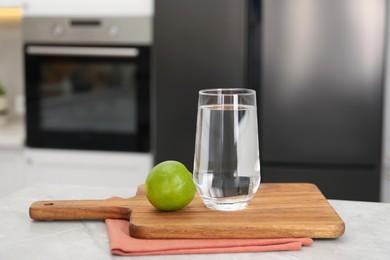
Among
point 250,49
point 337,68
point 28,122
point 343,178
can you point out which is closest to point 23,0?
point 28,122

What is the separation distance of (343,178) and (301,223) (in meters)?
1.55

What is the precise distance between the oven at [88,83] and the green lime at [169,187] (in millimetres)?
1555

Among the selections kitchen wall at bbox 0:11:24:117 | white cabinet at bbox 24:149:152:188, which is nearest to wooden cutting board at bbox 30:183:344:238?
white cabinet at bbox 24:149:152:188

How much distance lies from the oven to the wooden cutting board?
1.42 meters

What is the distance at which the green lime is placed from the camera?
109 centimetres

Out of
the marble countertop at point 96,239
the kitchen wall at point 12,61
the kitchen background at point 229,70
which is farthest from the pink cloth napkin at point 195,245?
the kitchen wall at point 12,61

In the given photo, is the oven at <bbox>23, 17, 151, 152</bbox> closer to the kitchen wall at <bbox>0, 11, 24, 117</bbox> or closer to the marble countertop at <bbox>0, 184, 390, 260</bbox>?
the kitchen wall at <bbox>0, 11, 24, 117</bbox>

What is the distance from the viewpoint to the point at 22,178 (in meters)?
2.79

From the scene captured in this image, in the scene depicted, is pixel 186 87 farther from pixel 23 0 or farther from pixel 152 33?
pixel 23 0

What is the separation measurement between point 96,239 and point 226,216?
0.73ft

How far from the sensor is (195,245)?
3.29 ft

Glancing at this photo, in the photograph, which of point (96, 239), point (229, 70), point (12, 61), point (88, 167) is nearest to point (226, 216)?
point (96, 239)

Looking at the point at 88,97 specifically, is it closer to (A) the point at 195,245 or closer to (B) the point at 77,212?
(B) the point at 77,212

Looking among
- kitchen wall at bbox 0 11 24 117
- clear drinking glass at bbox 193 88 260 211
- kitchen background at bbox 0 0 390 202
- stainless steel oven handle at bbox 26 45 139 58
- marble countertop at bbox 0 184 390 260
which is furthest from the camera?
kitchen wall at bbox 0 11 24 117
